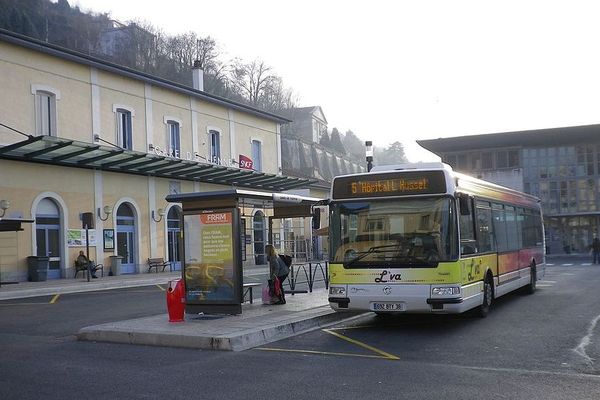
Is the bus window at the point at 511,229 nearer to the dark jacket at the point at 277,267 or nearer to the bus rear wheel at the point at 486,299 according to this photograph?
the bus rear wheel at the point at 486,299

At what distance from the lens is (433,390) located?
22.8 ft

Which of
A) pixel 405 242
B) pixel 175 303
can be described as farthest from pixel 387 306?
A: pixel 175 303

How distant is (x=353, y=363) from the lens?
858cm

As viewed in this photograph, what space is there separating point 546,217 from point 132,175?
114 feet

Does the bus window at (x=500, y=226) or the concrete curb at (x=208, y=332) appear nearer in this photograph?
the concrete curb at (x=208, y=332)

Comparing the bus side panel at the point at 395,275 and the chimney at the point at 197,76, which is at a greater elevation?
the chimney at the point at 197,76

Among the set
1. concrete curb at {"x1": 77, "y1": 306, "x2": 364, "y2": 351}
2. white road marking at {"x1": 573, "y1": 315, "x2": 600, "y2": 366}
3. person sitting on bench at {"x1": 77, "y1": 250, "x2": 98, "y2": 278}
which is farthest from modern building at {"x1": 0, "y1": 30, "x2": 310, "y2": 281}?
white road marking at {"x1": 573, "y1": 315, "x2": 600, "y2": 366}

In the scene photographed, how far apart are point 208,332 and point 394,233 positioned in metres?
3.71

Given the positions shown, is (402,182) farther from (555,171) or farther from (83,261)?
Answer: (555,171)

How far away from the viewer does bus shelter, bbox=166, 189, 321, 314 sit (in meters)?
12.4

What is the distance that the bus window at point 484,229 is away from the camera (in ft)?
41.6

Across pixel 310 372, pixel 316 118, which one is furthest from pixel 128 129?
pixel 316 118

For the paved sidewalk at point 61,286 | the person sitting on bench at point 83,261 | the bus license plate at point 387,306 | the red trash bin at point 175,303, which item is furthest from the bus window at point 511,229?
the person sitting on bench at point 83,261

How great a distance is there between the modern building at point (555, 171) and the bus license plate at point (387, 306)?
4328 cm
